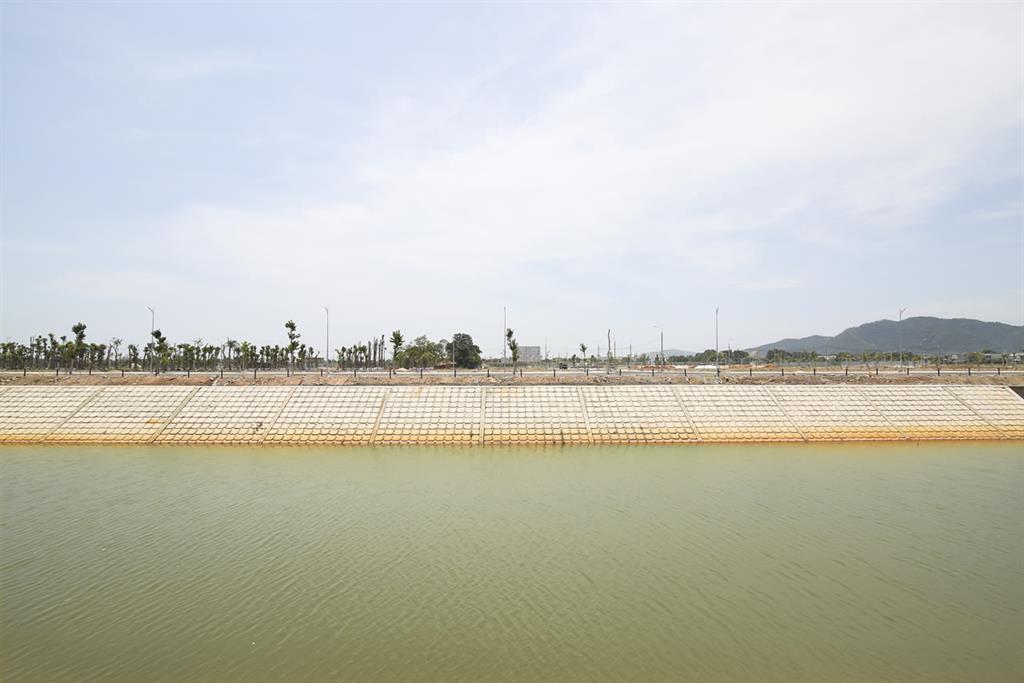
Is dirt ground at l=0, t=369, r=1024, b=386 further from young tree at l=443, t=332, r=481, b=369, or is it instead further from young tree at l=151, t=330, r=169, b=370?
young tree at l=443, t=332, r=481, b=369

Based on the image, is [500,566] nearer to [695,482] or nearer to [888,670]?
[888,670]

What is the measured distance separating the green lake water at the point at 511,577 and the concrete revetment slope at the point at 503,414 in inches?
420

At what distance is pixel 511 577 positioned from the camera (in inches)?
586

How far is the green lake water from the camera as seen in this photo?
11047mm

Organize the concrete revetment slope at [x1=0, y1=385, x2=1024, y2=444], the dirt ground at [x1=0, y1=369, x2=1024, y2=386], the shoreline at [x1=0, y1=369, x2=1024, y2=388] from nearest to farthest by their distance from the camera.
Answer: the concrete revetment slope at [x1=0, y1=385, x2=1024, y2=444]
the shoreline at [x1=0, y1=369, x2=1024, y2=388]
the dirt ground at [x1=0, y1=369, x2=1024, y2=386]

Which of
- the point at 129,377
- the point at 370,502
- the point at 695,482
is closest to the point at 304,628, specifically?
the point at 370,502

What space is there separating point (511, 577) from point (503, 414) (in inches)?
1028

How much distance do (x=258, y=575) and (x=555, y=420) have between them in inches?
1063

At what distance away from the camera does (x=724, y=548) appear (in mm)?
17328

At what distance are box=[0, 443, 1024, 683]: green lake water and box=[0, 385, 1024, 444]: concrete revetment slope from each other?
10658mm

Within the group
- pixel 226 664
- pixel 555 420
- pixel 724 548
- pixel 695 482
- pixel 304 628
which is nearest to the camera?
pixel 226 664

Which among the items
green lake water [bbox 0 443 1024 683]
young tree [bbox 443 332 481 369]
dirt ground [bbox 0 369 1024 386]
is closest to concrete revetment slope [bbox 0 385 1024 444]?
dirt ground [bbox 0 369 1024 386]

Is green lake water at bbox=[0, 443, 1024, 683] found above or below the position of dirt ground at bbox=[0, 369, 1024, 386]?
below

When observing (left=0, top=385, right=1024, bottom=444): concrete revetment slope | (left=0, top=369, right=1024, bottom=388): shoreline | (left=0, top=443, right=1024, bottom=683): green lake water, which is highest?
(left=0, top=369, right=1024, bottom=388): shoreline
